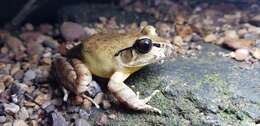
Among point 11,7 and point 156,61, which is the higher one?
point 11,7

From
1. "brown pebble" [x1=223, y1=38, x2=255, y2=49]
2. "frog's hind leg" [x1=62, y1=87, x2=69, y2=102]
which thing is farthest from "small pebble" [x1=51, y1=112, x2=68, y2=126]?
"brown pebble" [x1=223, y1=38, x2=255, y2=49]

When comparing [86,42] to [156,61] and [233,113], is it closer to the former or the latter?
[156,61]

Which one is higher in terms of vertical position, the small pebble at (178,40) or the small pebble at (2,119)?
the small pebble at (178,40)

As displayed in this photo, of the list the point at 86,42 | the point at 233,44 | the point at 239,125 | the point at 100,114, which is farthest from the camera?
the point at 233,44

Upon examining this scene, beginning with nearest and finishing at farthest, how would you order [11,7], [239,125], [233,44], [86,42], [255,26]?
[239,125] < [86,42] < [233,44] < [255,26] < [11,7]

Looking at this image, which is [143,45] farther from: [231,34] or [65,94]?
[231,34]

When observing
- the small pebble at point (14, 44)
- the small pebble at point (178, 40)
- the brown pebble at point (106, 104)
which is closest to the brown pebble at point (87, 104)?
the brown pebble at point (106, 104)

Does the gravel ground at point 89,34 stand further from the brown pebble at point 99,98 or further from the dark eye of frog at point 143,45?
the dark eye of frog at point 143,45

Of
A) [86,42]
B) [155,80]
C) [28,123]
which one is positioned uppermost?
[86,42]

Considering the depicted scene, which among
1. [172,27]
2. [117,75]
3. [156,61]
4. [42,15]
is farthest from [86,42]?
[42,15]
